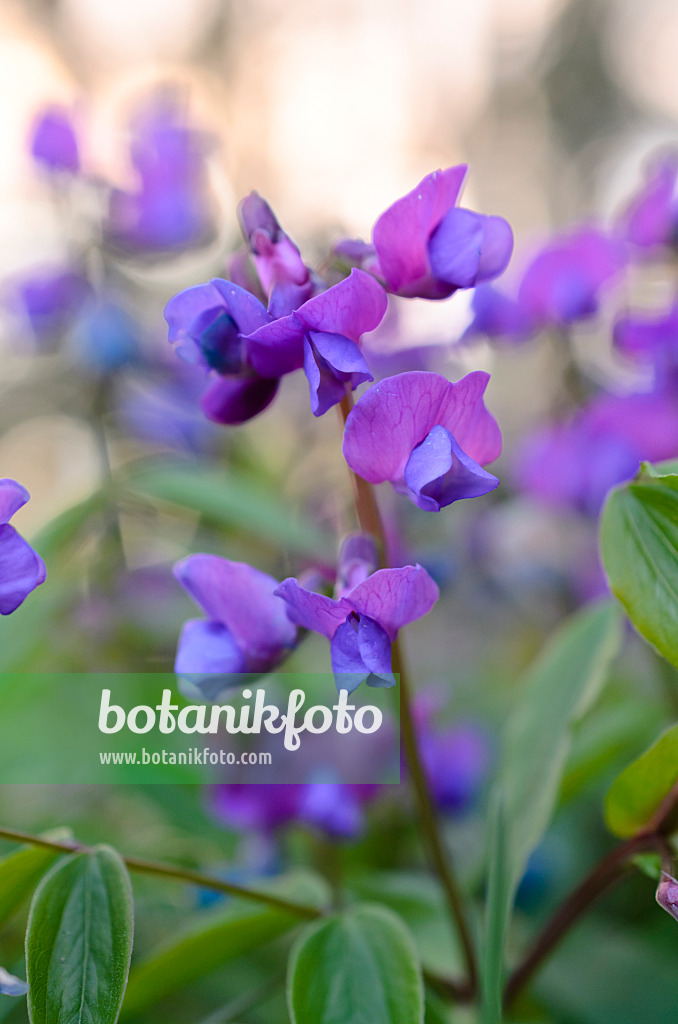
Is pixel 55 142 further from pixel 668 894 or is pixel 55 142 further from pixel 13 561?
pixel 668 894

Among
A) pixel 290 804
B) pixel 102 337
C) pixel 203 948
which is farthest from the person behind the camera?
pixel 102 337

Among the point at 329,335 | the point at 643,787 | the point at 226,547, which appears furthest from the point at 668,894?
the point at 226,547

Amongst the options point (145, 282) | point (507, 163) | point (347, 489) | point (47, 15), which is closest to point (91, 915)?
point (347, 489)

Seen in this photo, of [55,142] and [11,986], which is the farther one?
[55,142]

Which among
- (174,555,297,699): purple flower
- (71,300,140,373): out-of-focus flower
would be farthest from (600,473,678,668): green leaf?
(71,300,140,373): out-of-focus flower

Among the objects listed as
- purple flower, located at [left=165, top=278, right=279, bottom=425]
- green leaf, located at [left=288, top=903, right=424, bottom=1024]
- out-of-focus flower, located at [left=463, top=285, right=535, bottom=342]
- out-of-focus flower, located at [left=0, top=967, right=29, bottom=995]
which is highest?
purple flower, located at [left=165, top=278, right=279, bottom=425]

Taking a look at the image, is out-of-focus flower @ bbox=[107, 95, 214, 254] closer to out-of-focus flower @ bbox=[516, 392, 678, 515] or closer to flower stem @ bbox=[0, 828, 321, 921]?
out-of-focus flower @ bbox=[516, 392, 678, 515]
